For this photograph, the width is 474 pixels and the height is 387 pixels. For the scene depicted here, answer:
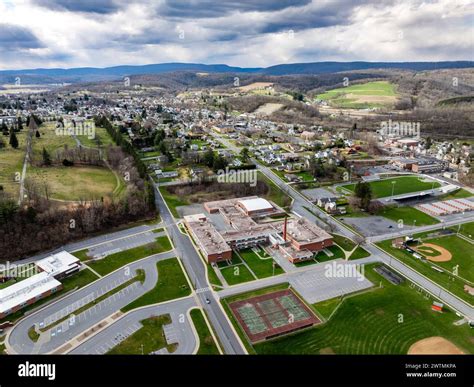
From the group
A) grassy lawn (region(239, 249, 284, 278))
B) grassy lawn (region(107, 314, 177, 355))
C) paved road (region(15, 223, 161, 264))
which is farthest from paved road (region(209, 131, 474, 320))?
grassy lawn (region(107, 314, 177, 355))

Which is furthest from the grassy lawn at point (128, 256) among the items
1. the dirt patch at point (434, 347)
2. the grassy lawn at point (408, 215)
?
A: the grassy lawn at point (408, 215)

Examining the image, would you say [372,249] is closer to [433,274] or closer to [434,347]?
[433,274]

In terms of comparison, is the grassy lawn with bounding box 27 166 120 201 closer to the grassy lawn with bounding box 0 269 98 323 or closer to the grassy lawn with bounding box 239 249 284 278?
the grassy lawn with bounding box 0 269 98 323

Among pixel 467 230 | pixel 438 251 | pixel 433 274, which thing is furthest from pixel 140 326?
pixel 467 230

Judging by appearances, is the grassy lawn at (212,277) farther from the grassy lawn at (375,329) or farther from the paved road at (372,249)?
the paved road at (372,249)

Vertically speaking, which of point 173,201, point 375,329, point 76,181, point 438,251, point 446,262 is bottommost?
point 375,329
